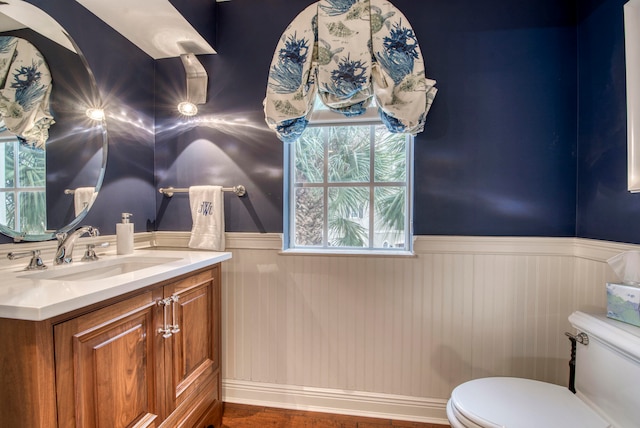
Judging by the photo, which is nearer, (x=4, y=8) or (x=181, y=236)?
(x=4, y=8)

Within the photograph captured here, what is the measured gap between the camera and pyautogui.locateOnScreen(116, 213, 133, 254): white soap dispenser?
4.69ft

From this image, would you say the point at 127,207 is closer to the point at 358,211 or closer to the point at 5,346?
the point at 5,346

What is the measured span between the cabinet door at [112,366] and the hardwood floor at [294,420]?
65cm

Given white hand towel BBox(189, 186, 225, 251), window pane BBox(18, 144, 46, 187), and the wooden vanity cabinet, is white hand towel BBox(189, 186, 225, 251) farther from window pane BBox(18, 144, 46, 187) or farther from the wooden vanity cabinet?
window pane BBox(18, 144, 46, 187)

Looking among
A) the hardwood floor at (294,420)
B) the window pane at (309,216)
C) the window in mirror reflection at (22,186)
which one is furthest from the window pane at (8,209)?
the hardwood floor at (294,420)

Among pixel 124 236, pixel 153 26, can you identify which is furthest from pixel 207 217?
pixel 153 26

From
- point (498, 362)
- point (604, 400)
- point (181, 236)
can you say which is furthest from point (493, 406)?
point (181, 236)

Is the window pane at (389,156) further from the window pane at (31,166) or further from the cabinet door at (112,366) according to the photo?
the window pane at (31,166)

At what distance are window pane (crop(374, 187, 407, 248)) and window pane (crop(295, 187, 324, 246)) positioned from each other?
0.34 metres

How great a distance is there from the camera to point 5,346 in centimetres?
72

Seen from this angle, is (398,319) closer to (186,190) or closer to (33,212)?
(186,190)

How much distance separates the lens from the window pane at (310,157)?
5.76 feet

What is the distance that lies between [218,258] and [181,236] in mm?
573

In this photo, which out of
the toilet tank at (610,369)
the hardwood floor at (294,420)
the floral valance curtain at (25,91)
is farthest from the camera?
the hardwood floor at (294,420)
